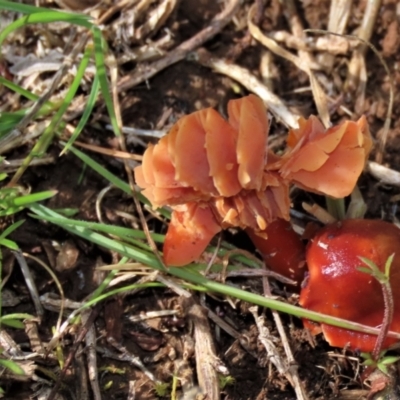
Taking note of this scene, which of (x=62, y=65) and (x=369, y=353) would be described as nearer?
(x=369, y=353)

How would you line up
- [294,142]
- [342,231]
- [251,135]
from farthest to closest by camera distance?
[342,231]
[294,142]
[251,135]

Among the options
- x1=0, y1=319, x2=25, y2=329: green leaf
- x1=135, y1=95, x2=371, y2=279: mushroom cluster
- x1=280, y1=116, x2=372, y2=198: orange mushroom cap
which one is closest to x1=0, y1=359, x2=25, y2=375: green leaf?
x1=0, y1=319, x2=25, y2=329: green leaf

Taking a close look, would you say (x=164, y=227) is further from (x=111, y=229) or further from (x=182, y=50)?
(x=182, y=50)

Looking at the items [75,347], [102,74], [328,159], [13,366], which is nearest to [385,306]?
[328,159]

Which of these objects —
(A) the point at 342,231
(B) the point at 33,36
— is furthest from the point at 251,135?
(B) the point at 33,36

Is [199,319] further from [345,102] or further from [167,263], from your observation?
[345,102]

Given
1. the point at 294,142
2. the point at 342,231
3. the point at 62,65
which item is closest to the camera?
the point at 294,142
